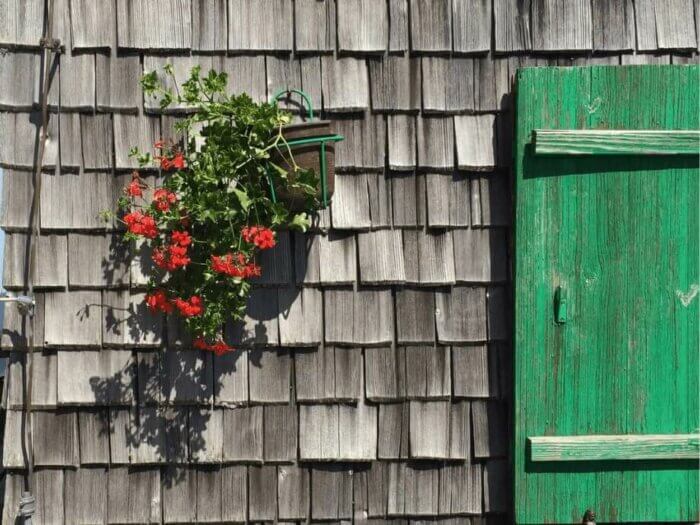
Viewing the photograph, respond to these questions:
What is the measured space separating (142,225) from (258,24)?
0.90 meters

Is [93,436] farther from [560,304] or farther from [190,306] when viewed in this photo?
[560,304]

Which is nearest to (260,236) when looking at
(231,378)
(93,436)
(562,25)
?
(231,378)

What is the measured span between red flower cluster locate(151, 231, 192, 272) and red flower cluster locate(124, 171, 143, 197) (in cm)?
22

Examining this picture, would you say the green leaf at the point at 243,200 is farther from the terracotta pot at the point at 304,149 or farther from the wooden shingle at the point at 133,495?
the wooden shingle at the point at 133,495

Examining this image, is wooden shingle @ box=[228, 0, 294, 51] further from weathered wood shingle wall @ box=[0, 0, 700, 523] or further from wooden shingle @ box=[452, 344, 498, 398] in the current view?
wooden shingle @ box=[452, 344, 498, 398]

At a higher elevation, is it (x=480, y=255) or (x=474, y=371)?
(x=480, y=255)

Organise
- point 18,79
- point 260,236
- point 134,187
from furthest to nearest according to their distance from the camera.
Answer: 1. point 18,79
2. point 134,187
3. point 260,236

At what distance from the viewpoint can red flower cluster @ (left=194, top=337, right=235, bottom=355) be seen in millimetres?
2217

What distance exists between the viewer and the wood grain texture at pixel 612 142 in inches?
87.7

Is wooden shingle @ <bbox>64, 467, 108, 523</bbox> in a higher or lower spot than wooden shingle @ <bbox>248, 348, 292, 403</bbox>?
lower

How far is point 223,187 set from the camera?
2.25 meters

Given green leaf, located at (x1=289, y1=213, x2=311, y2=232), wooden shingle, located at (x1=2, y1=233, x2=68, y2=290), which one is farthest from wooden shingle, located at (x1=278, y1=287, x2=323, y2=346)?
wooden shingle, located at (x1=2, y1=233, x2=68, y2=290)

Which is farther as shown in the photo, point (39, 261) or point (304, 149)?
point (39, 261)

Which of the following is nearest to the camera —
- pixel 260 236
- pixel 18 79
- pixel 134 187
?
pixel 260 236
